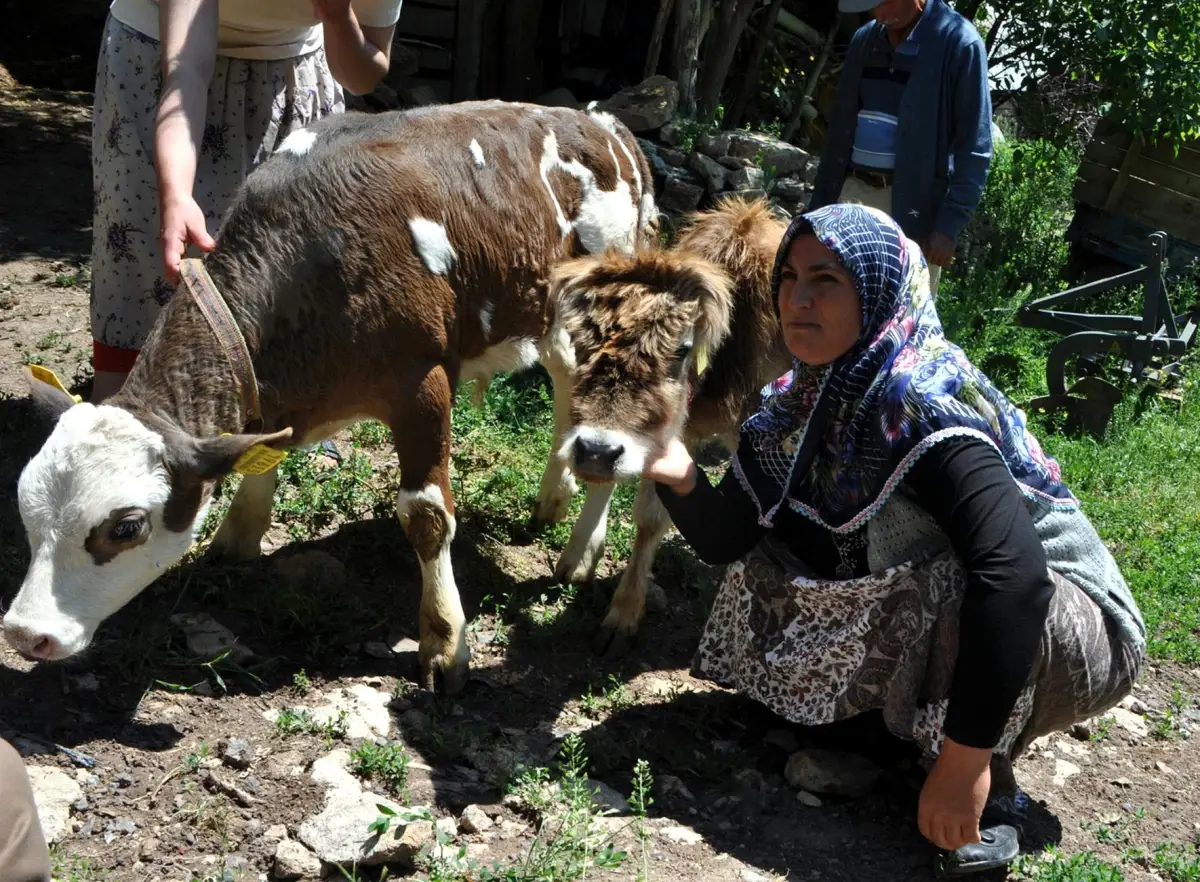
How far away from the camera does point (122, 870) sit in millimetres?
2988

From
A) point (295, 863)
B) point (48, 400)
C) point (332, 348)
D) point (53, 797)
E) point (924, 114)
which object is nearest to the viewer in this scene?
point (295, 863)

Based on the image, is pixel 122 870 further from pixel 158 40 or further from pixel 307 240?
pixel 158 40

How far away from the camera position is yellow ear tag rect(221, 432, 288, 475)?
339 cm

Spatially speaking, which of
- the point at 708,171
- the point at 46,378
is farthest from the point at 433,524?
the point at 708,171

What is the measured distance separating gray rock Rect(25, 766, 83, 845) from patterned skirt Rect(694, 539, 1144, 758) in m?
1.92

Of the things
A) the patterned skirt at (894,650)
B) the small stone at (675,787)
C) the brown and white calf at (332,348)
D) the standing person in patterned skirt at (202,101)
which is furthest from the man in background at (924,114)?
the small stone at (675,787)

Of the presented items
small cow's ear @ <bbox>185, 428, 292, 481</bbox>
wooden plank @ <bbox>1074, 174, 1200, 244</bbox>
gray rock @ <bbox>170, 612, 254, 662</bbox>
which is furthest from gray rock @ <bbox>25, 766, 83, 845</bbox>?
wooden plank @ <bbox>1074, 174, 1200, 244</bbox>

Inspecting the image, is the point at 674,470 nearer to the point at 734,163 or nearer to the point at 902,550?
the point at 902,550

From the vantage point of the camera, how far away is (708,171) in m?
8.92

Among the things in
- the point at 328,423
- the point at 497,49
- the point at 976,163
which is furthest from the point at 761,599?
the point at 497,49

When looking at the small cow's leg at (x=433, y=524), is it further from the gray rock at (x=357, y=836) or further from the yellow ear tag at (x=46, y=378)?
the yellow ear tag at (x=46, y=378)

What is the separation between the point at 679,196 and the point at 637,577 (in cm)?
484

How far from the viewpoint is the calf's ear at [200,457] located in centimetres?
339

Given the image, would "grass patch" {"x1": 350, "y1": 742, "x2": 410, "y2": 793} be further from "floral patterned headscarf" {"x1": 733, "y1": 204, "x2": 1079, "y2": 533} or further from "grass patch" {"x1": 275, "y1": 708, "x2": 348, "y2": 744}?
"floral patterned headscarf" {"x1": 733, "y1": 204, "x2": 1079, "y2": 533}
